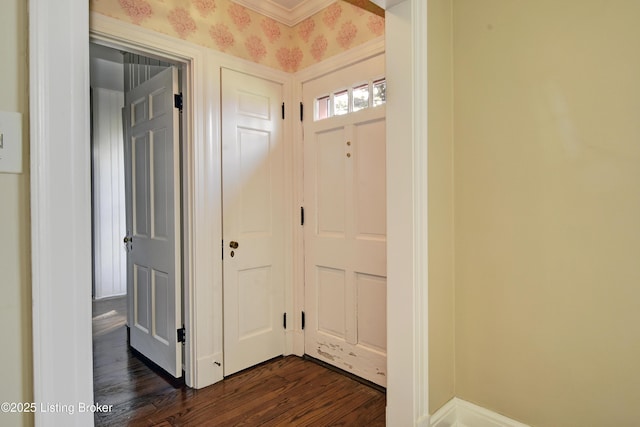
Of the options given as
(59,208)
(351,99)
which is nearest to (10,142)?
(59,208)

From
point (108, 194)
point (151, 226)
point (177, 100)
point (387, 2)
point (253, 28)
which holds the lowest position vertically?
point (151, 226)

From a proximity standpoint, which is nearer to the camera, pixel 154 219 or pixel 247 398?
pixel 247 398

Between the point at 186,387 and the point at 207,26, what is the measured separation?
2.35 metres

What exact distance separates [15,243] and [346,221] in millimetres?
1934

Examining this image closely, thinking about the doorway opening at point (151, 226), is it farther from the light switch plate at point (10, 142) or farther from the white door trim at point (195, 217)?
the light switch plate at point (10, 142)

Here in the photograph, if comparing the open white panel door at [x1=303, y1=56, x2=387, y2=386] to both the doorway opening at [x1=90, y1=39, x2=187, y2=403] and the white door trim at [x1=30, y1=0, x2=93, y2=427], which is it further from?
the white door trim at [x1=30, y1=0, x2=93, y2=427]

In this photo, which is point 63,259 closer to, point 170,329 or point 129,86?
point 170,329
